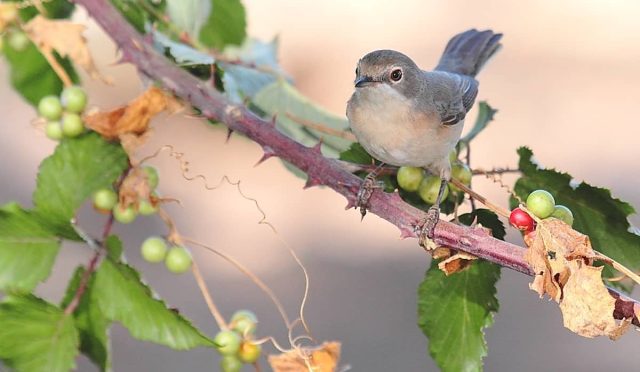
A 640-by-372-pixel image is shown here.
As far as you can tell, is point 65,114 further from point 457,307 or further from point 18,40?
point 457,307

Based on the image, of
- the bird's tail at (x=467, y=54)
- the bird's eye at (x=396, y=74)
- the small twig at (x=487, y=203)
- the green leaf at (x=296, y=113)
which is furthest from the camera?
the bird's tail at (x=467, y=54)

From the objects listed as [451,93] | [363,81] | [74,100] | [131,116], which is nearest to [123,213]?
[131,116]

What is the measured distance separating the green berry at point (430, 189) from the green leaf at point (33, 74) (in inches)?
50.4

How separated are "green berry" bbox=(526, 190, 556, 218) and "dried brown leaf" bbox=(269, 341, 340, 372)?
1.98 feet

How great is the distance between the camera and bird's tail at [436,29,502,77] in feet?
13.4

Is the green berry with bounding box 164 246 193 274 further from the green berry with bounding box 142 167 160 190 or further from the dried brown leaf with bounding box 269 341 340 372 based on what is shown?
the dried brown leaf with bounding box 269 341 340 372

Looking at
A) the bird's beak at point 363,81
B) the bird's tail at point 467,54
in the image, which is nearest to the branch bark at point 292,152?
the bird's beak at point 363,81

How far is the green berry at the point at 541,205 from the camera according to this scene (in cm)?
212

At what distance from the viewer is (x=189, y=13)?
310 cm

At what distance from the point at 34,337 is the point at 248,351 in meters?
0.54

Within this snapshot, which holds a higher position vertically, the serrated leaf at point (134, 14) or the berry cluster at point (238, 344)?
the serrated leaf at point (134, 14)

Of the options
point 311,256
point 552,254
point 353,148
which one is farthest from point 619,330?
point 311,256

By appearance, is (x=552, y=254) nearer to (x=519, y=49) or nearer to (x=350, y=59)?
(x=350, y=59)

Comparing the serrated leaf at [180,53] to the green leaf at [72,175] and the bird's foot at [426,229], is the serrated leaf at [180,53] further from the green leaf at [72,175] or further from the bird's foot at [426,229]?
the bird's foot at [426,229]
